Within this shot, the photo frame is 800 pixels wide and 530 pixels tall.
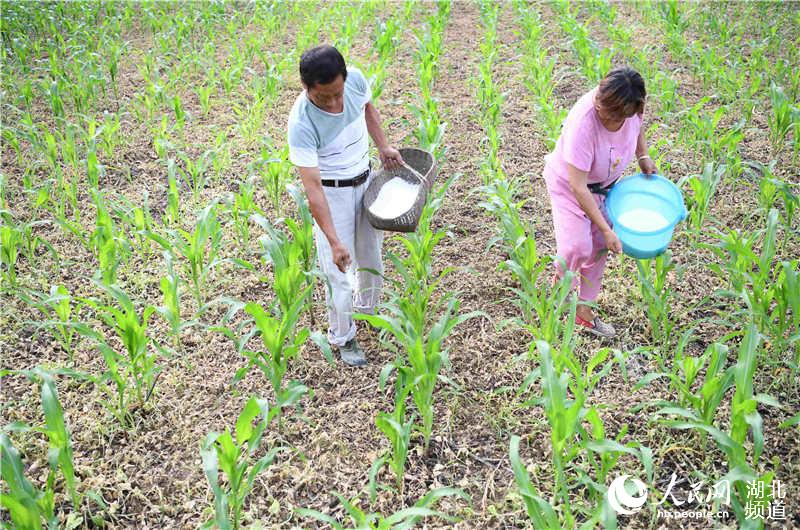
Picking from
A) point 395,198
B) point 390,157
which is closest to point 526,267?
point 395,198

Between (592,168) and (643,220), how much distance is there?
1.12 feet

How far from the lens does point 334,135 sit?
101 inches

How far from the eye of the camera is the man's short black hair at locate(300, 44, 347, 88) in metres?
2.31

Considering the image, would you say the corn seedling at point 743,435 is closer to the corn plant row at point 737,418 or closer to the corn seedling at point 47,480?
the corn plant row at point 737,418

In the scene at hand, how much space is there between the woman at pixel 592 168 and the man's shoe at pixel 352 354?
38.3 inches

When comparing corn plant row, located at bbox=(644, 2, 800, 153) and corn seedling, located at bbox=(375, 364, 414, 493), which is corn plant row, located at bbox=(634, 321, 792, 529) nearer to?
corn seedling, located at bbox=(375, 364, 414, 493)

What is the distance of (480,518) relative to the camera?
7.40 ft

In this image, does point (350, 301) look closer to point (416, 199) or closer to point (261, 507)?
point (416, 199)

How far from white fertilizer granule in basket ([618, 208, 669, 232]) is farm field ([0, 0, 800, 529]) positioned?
0.20m

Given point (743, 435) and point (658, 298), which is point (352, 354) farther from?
point (743, 435)

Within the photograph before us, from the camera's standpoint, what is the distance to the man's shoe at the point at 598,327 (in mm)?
3041

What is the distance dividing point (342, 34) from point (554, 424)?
18.9 feet

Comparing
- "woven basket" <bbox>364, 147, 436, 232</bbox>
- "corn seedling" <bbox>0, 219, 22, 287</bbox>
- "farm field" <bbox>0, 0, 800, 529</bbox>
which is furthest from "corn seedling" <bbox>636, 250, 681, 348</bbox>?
"corn seedling" <bbox>0, 219, 22, 287</bbox>
